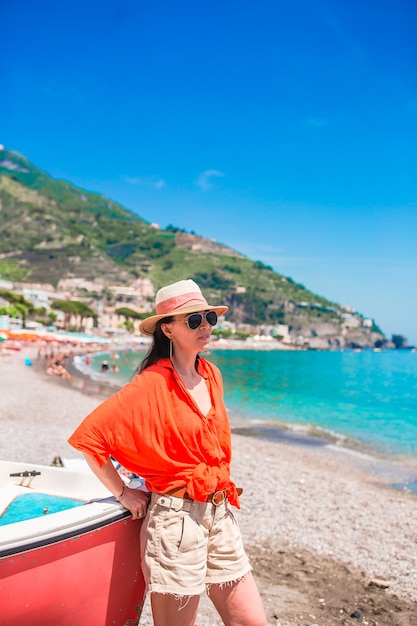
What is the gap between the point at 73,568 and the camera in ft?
8.56

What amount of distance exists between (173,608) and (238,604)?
32cm

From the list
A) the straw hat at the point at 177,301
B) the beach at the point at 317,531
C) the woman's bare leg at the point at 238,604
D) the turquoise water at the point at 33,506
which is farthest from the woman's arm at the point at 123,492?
the beach at the point at 317,531

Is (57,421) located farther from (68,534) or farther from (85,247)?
(85,247)

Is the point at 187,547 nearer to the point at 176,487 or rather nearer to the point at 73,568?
the point at 176,487

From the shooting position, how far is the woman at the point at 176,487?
245cm

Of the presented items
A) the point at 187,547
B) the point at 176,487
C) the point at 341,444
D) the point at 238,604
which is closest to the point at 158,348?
the point at 176,487

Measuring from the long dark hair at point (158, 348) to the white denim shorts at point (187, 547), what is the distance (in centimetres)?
68

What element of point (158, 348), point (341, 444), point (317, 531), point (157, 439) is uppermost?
point (158, 348)

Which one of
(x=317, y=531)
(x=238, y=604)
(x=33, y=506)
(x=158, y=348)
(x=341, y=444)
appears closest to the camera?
(x=238, y=604)

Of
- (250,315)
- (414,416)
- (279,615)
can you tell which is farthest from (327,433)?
(250,315)

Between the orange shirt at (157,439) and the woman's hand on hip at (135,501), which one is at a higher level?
the orange shirt at (157,439)

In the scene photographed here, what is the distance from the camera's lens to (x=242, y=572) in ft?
8.45

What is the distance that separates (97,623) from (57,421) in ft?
40.9

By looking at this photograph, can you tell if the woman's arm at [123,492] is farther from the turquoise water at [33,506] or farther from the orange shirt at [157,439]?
the turquoise water at [33,506]
